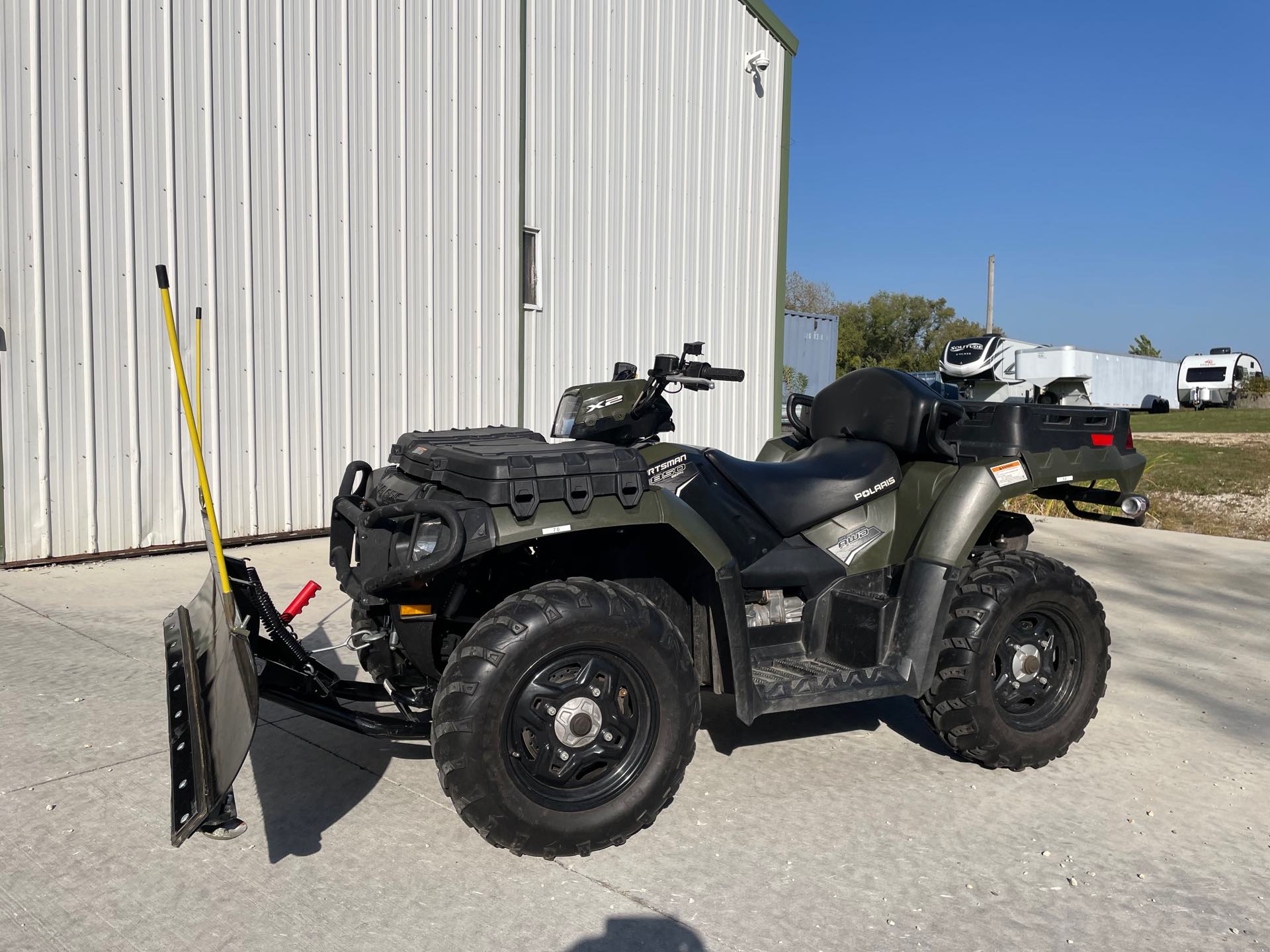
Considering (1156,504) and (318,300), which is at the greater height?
(318,300)

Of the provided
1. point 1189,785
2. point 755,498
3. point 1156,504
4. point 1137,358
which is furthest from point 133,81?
point 1137,358

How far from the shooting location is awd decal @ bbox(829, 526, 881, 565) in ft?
13.1

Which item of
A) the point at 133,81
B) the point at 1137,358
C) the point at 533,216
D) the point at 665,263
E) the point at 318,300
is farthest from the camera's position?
the point at 1137,358

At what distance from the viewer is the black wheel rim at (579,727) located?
9.84 ft

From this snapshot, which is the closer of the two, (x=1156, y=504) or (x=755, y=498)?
(x=755, y=498)

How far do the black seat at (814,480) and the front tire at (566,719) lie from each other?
2.68ft

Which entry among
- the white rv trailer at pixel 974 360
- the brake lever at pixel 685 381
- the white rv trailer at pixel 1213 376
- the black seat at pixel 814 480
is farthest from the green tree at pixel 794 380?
the white rv trailer at pixel 1213 376

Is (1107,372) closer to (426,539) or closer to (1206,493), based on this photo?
(1206,493)

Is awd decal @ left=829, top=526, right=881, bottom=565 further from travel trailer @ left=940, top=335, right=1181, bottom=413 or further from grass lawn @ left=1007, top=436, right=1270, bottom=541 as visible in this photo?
grass lawn @ left=1007, top=436, right=1270, bottom=541

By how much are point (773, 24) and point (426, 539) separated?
11.7 metres

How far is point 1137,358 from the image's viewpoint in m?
39.6

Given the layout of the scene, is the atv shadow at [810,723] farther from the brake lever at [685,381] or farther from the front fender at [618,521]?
the brake lever at [685,381]

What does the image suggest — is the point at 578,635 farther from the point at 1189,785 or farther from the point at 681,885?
the point at 1189,785

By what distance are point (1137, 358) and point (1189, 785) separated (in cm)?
4028
